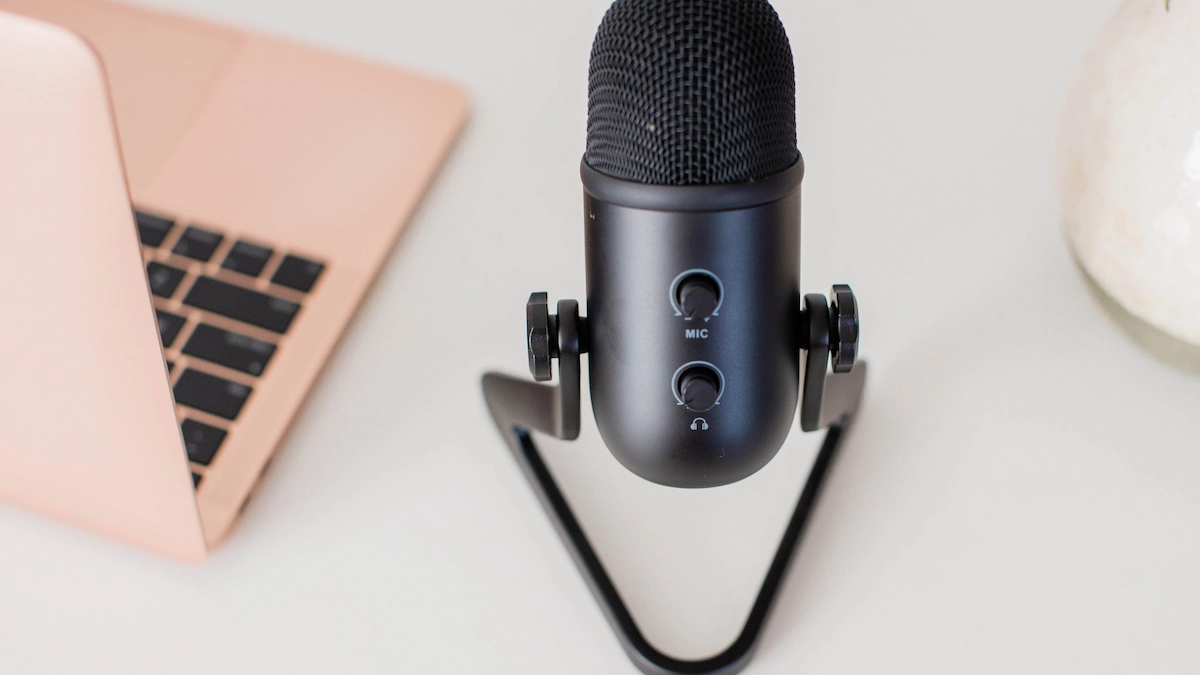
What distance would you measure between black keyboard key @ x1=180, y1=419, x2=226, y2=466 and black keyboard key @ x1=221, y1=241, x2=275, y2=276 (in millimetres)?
91

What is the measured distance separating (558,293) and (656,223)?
0.21 metres

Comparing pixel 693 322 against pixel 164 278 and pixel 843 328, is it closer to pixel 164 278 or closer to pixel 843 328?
pixel 843 328

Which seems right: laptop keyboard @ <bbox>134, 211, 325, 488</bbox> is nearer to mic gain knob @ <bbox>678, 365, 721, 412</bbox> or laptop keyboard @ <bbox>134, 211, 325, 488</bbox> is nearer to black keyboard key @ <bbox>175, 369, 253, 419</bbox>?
black keyboard key @ <bbox>175, 369, 253, 419</bbox>

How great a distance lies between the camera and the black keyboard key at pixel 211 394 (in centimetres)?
49

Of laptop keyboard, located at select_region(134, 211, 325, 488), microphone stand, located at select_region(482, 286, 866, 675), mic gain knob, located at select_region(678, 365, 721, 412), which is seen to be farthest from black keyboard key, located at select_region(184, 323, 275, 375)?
mic gain knob, located at select_region(678, 365, 721, 412)

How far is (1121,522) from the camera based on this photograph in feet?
1.55

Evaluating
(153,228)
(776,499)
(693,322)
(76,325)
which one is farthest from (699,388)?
(153,228)

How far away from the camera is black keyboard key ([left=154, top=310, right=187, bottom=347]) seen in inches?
Answer: 20.1

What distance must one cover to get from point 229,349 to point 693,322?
0.26 m

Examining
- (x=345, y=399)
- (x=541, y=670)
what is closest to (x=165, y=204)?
(x=345, y=399)

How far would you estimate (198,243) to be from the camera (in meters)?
0.55

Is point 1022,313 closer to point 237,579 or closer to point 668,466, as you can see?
point 668,466

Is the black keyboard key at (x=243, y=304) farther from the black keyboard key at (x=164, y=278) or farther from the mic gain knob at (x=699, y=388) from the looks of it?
the mic gain knob at (x=699, y=388)

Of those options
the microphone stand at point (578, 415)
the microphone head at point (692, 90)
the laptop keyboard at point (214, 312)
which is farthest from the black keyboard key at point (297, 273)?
the microphone head at point (692, 90)
